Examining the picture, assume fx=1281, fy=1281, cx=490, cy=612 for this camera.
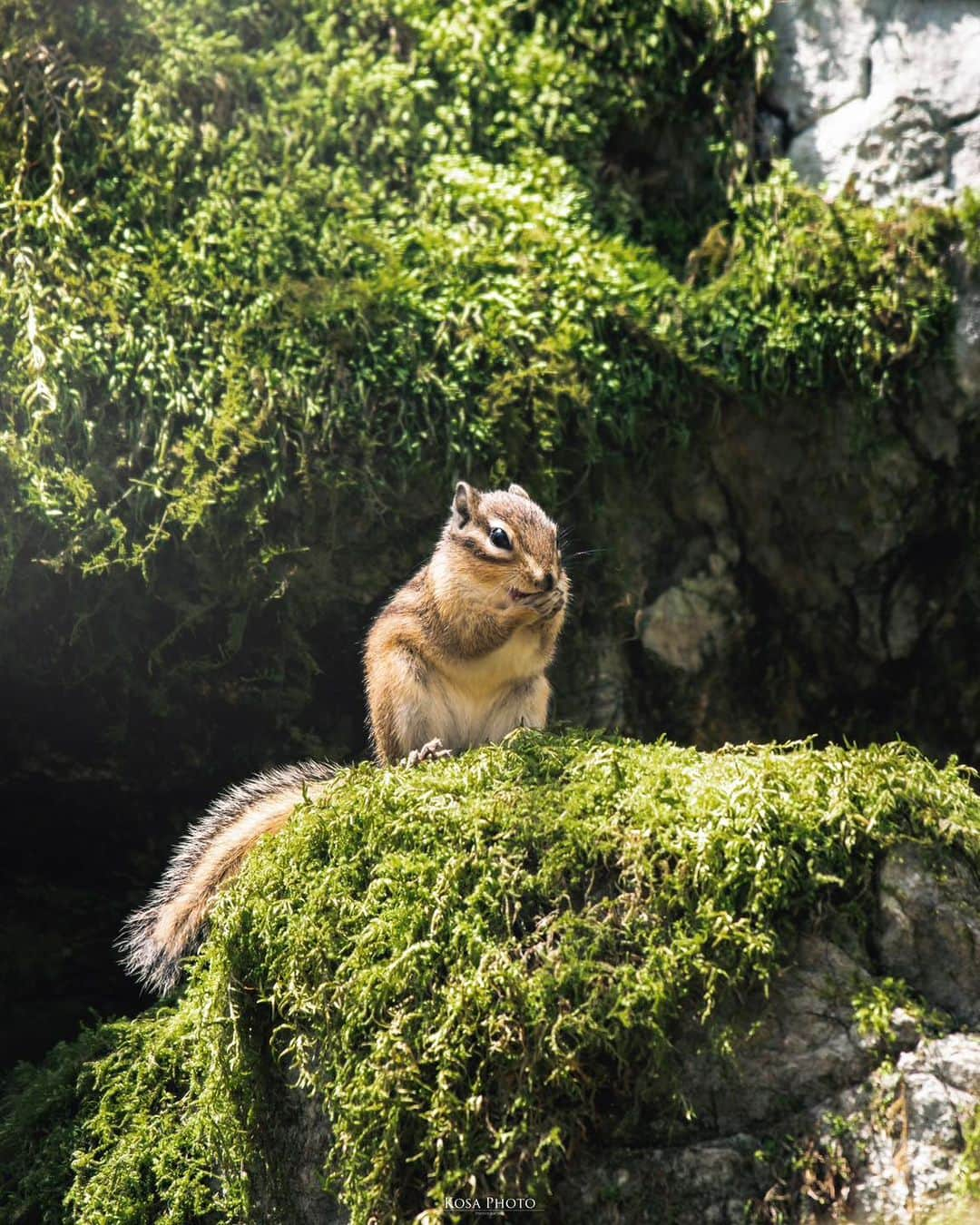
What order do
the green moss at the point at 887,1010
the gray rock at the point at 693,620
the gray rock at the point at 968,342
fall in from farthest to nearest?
the gray rock at the point at 693,620, the gray rock at the point at 968,342, the green moss at the point at 887,1010

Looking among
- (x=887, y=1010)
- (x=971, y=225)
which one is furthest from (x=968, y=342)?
(x=887, y=1010)

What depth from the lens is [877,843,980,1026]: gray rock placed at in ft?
9.48

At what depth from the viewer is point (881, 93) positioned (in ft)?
18.4

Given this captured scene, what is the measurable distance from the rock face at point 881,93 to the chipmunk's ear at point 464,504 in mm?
2320

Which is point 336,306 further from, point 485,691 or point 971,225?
point 971,225

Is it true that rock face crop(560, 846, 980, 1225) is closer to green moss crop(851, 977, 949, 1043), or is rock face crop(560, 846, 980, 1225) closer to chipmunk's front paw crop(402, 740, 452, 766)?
green moss crop(851, 977, 949, 1043)

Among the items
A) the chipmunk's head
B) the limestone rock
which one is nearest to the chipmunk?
the chipmunk's head

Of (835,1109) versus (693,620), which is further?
(693,620)

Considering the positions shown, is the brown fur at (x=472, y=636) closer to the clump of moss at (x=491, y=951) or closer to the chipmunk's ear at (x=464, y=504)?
the chipmunk's ear at (x=464, y=504)

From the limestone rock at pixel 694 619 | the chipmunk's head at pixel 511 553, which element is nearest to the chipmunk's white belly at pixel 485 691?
the chipmunk's head at pixel 511 553

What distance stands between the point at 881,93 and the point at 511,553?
2.91m

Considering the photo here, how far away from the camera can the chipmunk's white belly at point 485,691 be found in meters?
4.46

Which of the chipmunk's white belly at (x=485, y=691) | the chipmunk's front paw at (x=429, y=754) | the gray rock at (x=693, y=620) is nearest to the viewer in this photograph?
the chipmunk's front paw at (x=429, y=754)

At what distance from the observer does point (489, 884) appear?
312cm
